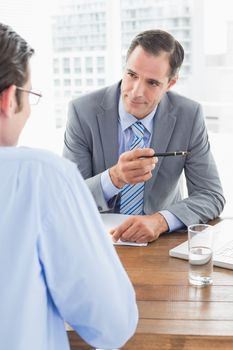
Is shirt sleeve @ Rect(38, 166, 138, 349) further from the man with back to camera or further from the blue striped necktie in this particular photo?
the blue striped necktie

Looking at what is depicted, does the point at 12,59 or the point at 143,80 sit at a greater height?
the point at 12,59

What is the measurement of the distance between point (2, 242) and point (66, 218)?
0.37 feet

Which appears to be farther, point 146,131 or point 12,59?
point 146,131

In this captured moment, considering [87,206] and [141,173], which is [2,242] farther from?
[141,173]

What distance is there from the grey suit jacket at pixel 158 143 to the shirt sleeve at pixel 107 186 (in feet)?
0.45

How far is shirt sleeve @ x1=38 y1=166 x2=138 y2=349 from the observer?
813 mm

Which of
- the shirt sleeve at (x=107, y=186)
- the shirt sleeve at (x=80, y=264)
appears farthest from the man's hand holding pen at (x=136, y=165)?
the shirt sleeve at (x=80, y=264)

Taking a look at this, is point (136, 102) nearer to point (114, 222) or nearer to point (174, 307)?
point (114, 222)

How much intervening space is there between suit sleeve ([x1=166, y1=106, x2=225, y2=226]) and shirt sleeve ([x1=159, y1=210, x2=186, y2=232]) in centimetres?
5

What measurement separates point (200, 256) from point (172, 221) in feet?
1.23

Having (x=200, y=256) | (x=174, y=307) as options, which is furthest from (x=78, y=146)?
(x=174, y=307)

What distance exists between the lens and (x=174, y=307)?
1.17m

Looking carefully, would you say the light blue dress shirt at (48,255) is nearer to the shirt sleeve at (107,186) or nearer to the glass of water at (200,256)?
the glass of water at (200,256)

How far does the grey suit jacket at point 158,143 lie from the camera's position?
202 centimetres
